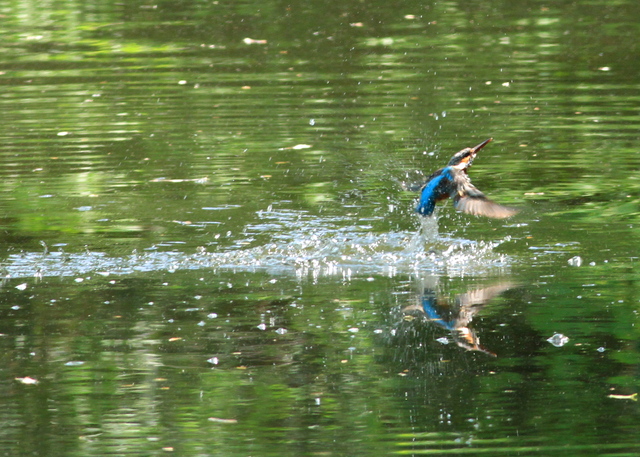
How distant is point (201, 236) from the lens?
828 centimetres

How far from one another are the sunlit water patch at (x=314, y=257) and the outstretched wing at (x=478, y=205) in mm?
701

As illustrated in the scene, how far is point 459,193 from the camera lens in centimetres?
693

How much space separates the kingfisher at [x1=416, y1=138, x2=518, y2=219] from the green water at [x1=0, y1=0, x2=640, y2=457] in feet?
1.71

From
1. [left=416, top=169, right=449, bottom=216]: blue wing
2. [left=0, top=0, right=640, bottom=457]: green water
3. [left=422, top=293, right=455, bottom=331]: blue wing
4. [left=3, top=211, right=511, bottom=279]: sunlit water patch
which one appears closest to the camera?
[left=0, top=0, right=640, bottom=457]: green water

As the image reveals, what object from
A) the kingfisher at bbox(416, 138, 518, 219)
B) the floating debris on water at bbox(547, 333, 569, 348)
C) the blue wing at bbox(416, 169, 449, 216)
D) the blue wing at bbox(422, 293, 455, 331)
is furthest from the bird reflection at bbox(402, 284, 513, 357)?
the blue wing at bbox(416, 169, 449, 216)

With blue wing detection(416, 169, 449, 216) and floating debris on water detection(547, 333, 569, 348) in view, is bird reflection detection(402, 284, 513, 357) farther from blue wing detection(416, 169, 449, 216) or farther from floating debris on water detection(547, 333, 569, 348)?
blue wing detection(416, 169, 449, 216)

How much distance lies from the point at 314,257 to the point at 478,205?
153 cm

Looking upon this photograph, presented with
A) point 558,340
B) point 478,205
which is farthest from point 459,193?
point 558,340

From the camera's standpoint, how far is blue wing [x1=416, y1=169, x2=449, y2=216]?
7164mm

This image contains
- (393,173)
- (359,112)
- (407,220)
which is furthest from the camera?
(359,112)

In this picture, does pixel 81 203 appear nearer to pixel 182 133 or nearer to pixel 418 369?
pixel 182 133

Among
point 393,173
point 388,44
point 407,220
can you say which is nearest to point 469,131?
point 393,173

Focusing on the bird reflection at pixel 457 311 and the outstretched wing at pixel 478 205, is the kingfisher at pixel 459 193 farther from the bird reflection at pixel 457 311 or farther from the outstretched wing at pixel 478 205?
the bird reflection at pixel 457 311

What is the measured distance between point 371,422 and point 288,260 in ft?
8.93
